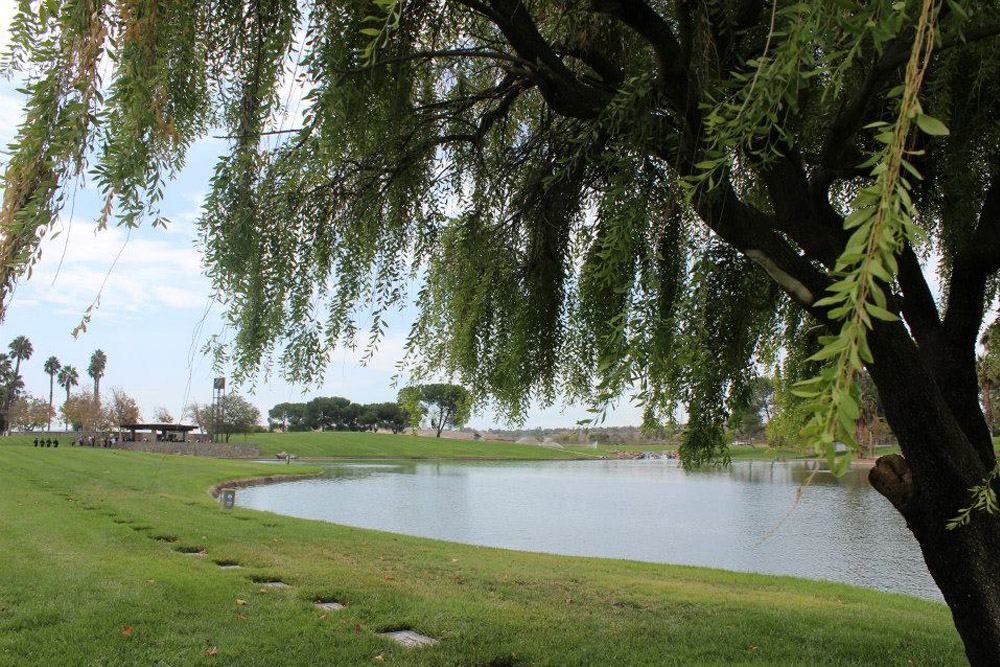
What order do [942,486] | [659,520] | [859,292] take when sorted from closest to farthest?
[859,292], [942,486], [659,520]

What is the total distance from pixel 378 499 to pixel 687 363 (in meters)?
23.9

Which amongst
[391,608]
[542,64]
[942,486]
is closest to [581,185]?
[542,64]

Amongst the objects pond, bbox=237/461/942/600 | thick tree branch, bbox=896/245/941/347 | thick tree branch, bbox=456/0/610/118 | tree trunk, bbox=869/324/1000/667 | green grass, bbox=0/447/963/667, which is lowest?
pond, bbox=237/461/942/600

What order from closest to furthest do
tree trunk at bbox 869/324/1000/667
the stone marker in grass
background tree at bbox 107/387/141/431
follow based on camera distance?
tree trunk at bbox 869/324/1000/667
the stone marker in grass
background tree at bbox 107/387/141/431

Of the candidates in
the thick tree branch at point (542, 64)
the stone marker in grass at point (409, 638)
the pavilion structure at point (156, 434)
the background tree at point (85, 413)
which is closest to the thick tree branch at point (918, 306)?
the thick tree branch at point (542, 64)

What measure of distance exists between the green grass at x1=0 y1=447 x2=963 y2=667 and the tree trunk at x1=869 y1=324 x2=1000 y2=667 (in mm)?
2371

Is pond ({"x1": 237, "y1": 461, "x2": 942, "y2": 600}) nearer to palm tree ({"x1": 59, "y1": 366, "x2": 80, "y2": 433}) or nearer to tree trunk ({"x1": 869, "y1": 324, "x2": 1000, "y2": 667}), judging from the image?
tree trunk ({"x1": 869, "y1": 324, "x2": 1000, "y2": 667})

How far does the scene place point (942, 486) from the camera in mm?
3600

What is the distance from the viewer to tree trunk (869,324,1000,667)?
3531 mm

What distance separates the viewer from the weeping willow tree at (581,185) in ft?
7.39

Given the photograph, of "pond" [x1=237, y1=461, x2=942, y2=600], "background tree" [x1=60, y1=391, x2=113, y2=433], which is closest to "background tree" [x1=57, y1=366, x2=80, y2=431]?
"background tree" [x1=60, y1=391, x2=113, y2=433]

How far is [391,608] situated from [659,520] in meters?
15.5

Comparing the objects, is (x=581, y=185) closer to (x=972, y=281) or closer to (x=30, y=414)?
(x=972, y=281)

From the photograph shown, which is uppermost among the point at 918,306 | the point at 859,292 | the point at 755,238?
the point at 755,238
